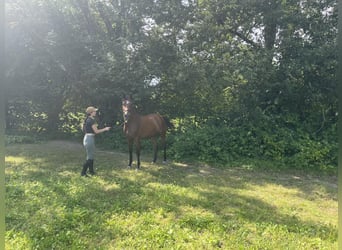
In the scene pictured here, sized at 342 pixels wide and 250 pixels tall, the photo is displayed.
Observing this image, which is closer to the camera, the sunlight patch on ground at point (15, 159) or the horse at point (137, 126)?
the horse at point (137, 126)

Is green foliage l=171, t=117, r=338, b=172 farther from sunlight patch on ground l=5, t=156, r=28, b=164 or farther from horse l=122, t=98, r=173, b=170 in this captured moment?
sunlight patch on ground l=5, t=156, r=28, b=164

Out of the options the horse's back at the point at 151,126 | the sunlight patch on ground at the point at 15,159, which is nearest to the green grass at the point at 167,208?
the sunlight patch on ground at the point at 15,159

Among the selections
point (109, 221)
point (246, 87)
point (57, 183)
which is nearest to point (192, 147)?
point (246, 87)

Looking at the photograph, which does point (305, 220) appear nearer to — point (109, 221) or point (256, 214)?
point (256, 214)

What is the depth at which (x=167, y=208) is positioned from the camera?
5488 mm

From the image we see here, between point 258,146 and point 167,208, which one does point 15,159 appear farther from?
point 258,146

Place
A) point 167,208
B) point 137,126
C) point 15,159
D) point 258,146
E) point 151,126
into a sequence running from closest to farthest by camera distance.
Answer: point 167,208
point 137,126
point 151,126
point 15,159
point 258,146

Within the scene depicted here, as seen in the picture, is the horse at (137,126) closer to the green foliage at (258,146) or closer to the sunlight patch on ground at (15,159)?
the green foliage at (258,146)


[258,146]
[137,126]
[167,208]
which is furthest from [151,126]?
[167,208]

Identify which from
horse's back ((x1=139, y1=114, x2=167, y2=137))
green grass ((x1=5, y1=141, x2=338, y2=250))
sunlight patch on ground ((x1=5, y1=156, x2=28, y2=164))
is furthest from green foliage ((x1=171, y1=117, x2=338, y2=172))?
sunlight patch on ground ((x1=5, y1=156, x2=28, y2=164))

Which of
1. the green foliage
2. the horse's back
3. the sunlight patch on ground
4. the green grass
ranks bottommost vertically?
the green grass

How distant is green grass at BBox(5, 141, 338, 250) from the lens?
4.32m

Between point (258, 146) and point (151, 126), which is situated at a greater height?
point (151, 126)

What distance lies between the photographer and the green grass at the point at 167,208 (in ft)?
14.2
